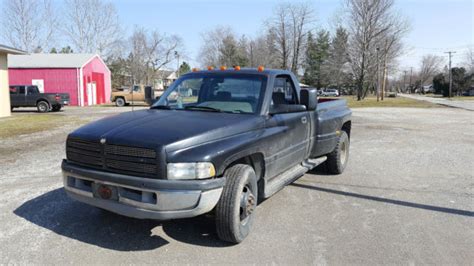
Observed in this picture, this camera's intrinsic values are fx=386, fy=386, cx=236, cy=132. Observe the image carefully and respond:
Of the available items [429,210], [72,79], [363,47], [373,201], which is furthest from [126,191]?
[363,47]

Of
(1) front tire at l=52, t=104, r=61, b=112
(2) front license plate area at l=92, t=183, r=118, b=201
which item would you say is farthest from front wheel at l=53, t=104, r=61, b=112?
(2) front license plate area at l=92, t=183, r=118, b=201

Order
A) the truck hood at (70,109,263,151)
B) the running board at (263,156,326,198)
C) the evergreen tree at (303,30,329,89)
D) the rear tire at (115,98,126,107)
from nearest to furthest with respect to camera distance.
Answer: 1. the truck hood at (70,109,263,151)
2. the running board at (263,156,326,198)
3. the rear tire at (115,98,126,107)
4. the evergreen tree at (303,30,329,89)

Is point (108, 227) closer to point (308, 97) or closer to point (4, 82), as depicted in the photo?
point (308, 97)

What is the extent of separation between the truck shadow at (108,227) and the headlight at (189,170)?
0.90 meters

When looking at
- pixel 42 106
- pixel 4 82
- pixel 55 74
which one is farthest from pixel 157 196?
pixel 55 74

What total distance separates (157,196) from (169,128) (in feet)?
2.28

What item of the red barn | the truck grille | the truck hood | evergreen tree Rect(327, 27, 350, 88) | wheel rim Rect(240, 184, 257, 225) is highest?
evergreen tree Rect(327, 27, 350, 88)

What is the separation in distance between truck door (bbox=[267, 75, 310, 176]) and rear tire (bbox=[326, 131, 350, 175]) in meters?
1.35

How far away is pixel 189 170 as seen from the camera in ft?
11.4

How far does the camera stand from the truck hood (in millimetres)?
3518

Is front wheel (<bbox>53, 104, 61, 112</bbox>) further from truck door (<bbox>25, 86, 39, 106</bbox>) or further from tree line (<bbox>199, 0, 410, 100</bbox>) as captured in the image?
tree line (<bbox>199, 0, 410, 100</bbox>)

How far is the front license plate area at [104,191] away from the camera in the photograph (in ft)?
11.8

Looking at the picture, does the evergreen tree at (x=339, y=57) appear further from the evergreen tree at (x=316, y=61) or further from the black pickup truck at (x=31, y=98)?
the black pickup truck at (x=31, y=98)

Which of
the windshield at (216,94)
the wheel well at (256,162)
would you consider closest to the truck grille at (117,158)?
the wheel well at (256,162)
